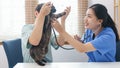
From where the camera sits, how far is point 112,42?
160 cm

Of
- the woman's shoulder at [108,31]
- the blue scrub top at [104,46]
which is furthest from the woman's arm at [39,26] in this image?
the woman's shoulder at [108,31]

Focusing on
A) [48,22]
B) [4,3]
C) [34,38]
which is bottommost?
[34,38]

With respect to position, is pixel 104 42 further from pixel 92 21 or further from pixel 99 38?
pixel 92 21

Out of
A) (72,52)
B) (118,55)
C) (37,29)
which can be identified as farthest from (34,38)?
(72,52)

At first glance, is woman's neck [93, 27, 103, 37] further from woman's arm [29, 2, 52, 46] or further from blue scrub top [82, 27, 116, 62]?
Answer: woman's arm [29, 2, 52, 46]

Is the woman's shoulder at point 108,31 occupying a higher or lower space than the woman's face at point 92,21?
lower

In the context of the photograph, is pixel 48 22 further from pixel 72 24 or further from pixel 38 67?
pixel 72 24

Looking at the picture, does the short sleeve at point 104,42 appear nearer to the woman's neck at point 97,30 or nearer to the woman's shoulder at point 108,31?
the woman's shoulder at point 108,31

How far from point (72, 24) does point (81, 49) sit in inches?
45.3

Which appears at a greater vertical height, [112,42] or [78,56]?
[112,42]

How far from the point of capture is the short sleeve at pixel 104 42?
1.55 m

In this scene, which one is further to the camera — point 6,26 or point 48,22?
point 6,26

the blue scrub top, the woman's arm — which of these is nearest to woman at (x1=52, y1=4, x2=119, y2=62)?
Result: the blue scrub top

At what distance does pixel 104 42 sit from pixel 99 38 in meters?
0.05
